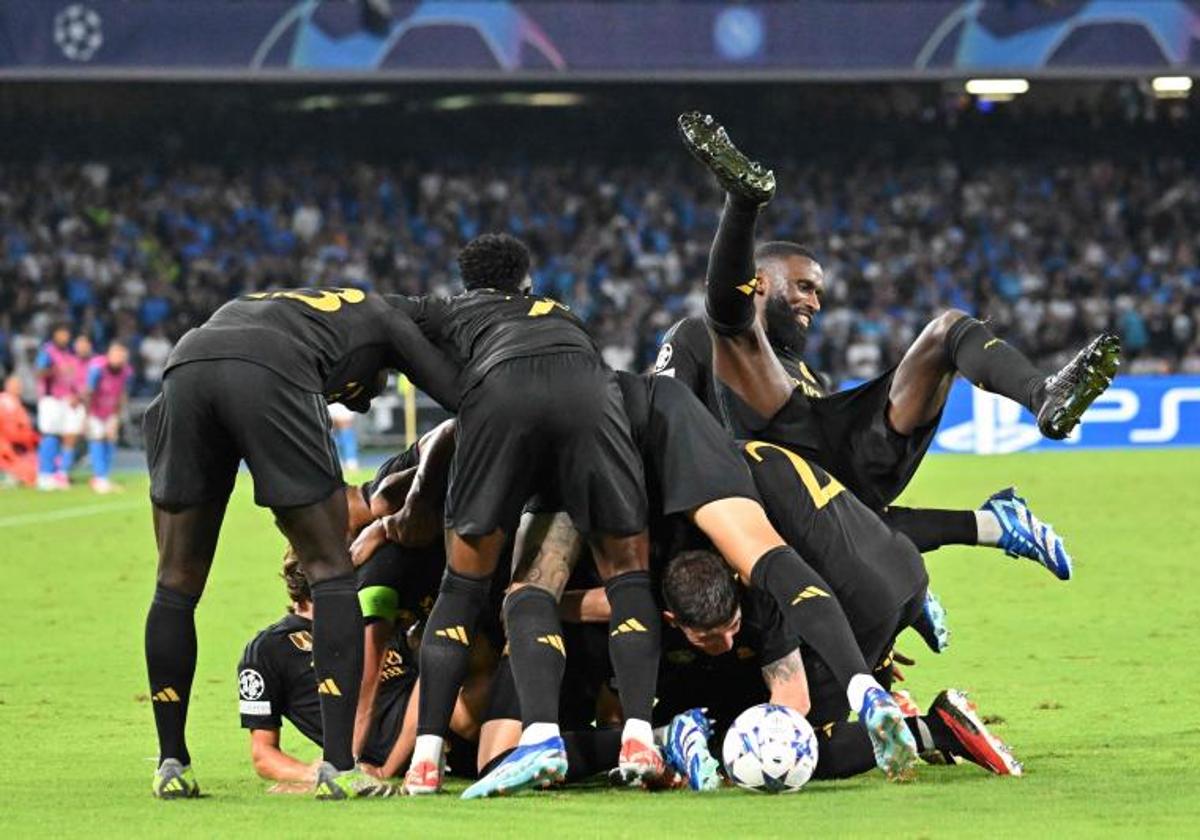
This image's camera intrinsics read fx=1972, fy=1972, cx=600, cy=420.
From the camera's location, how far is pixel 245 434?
6.18 metres

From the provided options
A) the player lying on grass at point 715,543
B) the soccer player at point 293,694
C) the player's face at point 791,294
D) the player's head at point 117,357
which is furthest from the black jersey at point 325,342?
the player's head at point 117,357

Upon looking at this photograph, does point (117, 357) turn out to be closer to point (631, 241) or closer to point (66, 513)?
point (66, 513)

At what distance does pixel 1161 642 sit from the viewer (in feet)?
33.2

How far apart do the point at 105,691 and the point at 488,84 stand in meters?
26.0

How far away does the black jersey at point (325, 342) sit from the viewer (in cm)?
627

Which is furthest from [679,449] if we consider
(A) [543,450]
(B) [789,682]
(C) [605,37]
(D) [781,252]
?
(C) [605,37]

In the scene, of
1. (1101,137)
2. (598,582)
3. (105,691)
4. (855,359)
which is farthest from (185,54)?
(598,582)

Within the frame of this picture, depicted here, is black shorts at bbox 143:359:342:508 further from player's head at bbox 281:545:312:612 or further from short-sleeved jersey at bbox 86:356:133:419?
short-sleeved jersey at bbox 86:356:133:419

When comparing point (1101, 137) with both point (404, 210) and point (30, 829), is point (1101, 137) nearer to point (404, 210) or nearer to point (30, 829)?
point (404, 210)

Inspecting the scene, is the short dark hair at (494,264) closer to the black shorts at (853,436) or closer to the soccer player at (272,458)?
the soccer player at (272,458)

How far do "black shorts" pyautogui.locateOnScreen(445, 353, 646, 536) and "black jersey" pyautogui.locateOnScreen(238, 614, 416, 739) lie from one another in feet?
2.73

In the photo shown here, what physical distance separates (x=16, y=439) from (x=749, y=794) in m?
18.8

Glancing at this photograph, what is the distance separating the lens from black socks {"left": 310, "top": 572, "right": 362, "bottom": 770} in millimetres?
6207


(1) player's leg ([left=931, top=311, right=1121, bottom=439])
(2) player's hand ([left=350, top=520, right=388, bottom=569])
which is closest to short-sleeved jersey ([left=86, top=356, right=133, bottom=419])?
(2) player's hand ([left=350, top=520, right=388, bottom=569])
